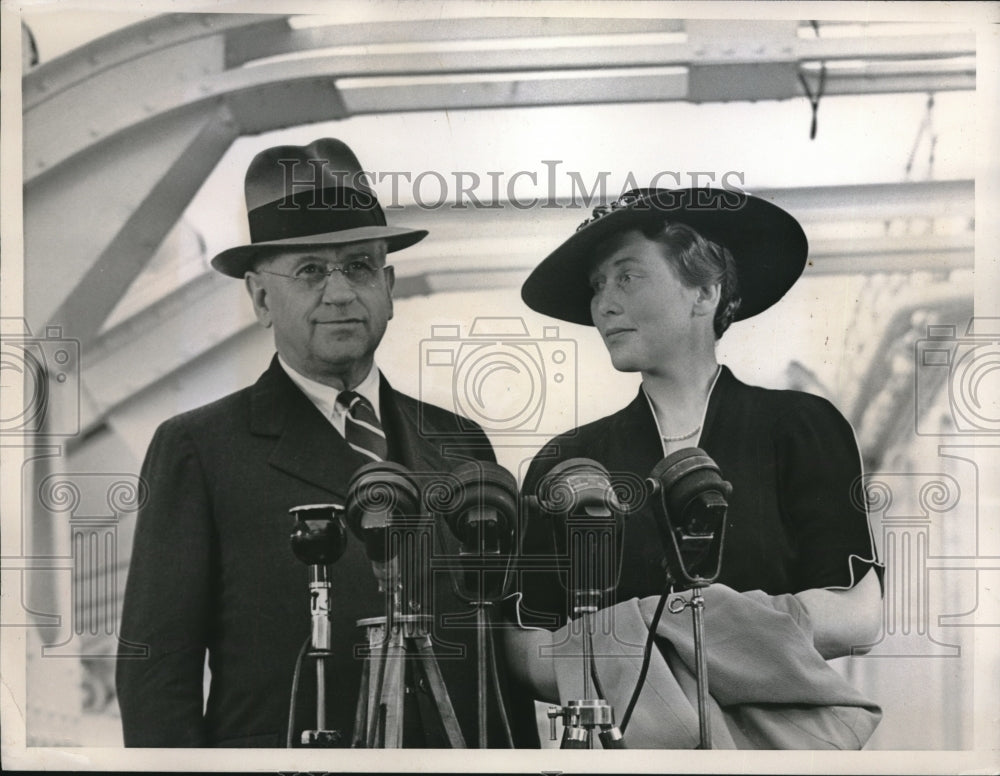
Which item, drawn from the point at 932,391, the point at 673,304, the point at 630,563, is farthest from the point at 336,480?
the point at 932,391

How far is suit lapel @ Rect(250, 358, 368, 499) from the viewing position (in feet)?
11.0

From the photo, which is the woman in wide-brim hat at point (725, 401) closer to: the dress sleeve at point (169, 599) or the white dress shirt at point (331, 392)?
the white dress shirt at point (331, 392)

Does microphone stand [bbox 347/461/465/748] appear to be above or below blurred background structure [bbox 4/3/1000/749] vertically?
below

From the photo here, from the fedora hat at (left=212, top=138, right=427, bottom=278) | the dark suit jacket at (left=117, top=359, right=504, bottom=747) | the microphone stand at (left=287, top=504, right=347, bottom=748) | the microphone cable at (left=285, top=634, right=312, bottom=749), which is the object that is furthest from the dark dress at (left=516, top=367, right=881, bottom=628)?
the fedora hat at (left=212, top=138, right=427, bottom=278)

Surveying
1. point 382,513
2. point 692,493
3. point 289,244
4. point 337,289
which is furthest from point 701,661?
point 289,244

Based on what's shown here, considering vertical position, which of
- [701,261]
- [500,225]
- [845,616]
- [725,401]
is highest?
[500,225]

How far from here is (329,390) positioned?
3393mm

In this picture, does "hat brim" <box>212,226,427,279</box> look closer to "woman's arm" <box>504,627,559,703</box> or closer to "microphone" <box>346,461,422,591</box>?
"microphone" <box>346,461,422,591</box>

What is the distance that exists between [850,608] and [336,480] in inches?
62.0

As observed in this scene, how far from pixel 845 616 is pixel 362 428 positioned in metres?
1.54

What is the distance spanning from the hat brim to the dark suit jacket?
1.11ft

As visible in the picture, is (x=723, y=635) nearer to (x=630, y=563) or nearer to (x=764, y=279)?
(x=630, y=563)

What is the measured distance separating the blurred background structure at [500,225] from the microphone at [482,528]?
10 centimetres

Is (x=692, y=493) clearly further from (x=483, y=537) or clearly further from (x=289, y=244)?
(x=289, y=244)
